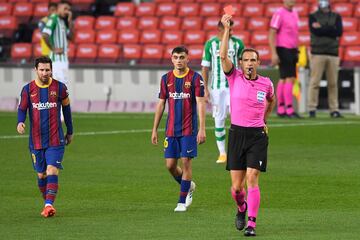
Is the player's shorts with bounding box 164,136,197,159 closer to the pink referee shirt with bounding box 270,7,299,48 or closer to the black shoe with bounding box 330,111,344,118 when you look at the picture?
the pink referee shirt with bounding box 270,7,299,48

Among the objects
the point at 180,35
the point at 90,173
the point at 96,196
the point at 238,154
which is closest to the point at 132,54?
the point at 180,35

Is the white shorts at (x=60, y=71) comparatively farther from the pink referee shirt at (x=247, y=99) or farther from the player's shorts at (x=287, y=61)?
the pink referee shirt at (x=247, y=99)

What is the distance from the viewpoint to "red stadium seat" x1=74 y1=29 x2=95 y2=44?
32219 mm

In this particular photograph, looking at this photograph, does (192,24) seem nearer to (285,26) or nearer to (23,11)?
(23,11)

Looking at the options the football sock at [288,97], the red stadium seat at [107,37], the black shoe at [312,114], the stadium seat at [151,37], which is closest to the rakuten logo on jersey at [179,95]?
the football sock at [288,97]

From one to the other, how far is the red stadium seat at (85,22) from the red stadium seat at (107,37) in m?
1.06

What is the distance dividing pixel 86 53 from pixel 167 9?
240cm

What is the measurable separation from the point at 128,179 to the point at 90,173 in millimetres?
900

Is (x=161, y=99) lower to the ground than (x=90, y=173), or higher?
higher

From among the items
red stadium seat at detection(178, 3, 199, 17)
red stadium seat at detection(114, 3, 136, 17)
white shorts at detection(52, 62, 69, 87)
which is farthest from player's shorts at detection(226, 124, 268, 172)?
red stadium seat at detection(114, 3, 136, 17)

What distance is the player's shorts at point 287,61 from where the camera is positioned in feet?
83.1

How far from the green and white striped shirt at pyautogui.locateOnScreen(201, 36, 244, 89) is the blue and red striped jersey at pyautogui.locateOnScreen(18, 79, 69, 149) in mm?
4763

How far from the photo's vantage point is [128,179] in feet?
57.1

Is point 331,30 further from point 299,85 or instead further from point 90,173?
point 90,173
